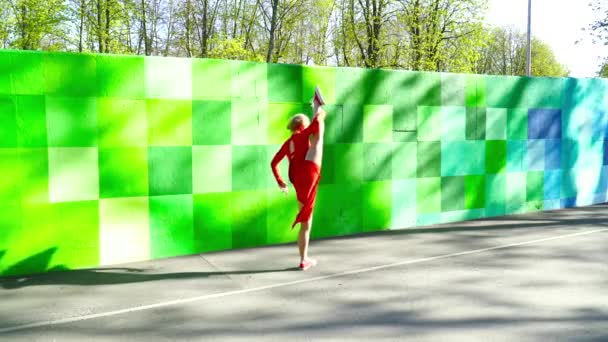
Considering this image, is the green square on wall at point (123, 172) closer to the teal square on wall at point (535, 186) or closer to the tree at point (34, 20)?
the teal square on wall at point (535, 186)

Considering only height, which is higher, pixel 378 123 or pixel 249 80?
pixel 249 80

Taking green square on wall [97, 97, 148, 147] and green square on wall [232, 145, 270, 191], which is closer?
green square on wall [97, 97, 148, 147]

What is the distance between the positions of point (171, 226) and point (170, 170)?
0.68m

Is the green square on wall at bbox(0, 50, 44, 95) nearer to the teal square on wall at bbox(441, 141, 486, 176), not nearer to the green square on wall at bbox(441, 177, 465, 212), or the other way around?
the teal square on wall at bbox(441, 141, 486, 176)

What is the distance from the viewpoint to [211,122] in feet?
21.4

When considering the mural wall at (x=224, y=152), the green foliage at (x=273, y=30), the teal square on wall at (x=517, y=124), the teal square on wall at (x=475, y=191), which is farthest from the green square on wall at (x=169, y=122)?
the green foliage at (x=273, y=30)

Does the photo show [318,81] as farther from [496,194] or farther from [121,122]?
[496,194]

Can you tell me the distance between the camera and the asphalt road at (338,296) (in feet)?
13.1

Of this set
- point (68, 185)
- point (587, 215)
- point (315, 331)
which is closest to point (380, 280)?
point (315, 331)

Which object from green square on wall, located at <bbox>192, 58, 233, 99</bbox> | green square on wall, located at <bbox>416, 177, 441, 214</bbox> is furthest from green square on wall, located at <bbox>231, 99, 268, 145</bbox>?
green square on wall, located at <bbox>416, 177, 441, 214</bbox>

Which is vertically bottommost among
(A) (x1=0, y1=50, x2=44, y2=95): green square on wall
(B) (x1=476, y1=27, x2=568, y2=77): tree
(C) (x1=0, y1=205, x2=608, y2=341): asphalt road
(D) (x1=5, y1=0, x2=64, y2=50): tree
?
(C) (x1=0, y1=205, x2=608, y2=341): asphalt road

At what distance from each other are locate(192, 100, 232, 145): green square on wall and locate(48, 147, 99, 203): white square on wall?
1219 mm

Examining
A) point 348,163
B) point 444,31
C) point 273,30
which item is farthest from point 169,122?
point 273,30

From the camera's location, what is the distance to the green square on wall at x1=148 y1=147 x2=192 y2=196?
20.4 ft
